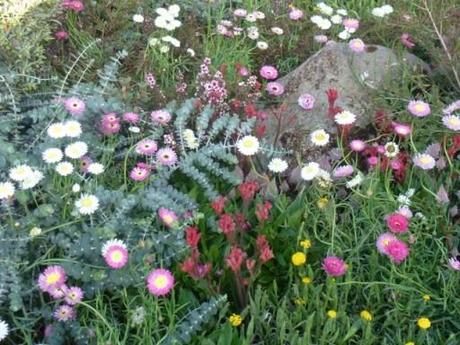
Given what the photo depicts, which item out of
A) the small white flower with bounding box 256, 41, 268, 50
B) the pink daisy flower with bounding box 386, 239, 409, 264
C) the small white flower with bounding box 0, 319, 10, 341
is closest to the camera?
the small white flower with bounding box 0, 319, 10, 341

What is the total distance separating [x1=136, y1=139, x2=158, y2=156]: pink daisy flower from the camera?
112 inches

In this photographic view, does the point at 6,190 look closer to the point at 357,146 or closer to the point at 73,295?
the point at 73,295

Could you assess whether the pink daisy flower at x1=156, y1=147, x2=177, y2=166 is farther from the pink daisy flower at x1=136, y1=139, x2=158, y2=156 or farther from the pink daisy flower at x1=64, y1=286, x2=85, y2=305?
the pink daisy flower at x1=64, y1=286, x2=85, y2=305

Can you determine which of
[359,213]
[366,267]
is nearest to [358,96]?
[359,213]

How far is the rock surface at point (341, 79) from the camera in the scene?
3.38 meters

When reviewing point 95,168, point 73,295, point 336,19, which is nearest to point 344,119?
point 95,168

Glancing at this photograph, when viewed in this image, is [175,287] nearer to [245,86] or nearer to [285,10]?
[245,86]

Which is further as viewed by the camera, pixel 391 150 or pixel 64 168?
pixel 391 150

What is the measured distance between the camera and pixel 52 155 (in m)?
2.60

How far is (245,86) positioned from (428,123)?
0.88 m

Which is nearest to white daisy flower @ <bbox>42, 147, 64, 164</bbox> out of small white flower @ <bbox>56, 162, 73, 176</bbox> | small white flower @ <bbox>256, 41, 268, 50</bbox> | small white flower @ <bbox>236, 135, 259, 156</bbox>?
small white flower @ <bbox>56, 162, 73, 176</bbox>

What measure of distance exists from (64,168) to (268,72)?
152cm

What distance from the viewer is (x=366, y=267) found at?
2.54m

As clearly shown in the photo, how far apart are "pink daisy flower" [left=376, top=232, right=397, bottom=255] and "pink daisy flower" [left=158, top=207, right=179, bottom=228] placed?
27.7 inches
